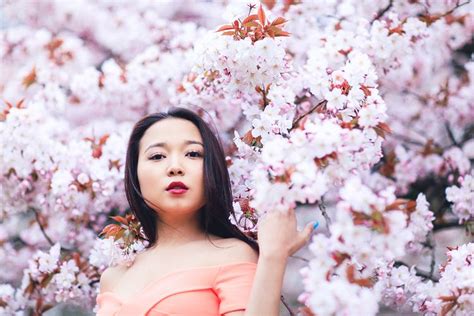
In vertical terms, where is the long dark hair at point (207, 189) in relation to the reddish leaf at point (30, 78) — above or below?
below

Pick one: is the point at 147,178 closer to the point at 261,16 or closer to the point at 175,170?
the point at 175,170

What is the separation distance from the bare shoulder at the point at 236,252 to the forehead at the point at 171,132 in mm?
300

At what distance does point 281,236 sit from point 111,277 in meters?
0.63

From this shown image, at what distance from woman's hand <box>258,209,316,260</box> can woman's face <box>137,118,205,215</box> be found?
0.31m

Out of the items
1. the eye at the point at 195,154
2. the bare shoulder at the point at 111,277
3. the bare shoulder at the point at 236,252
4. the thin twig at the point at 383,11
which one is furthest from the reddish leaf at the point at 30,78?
the bare shoulder at the point at 236,252

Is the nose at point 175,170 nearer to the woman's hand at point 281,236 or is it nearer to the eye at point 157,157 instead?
the eye at point 157,157

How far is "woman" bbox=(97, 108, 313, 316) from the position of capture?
1778mm

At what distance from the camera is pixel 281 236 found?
5.80 feet

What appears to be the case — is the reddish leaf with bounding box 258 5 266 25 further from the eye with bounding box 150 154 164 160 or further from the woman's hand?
the woman's hand

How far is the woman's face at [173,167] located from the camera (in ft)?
6.68

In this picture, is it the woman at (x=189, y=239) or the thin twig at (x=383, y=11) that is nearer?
the woman at (x=189, y=239)

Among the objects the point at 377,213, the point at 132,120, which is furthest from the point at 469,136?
the point at 377,213

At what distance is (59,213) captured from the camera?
321 cm

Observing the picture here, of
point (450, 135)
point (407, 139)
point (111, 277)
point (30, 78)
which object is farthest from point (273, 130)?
point (30, 78)
